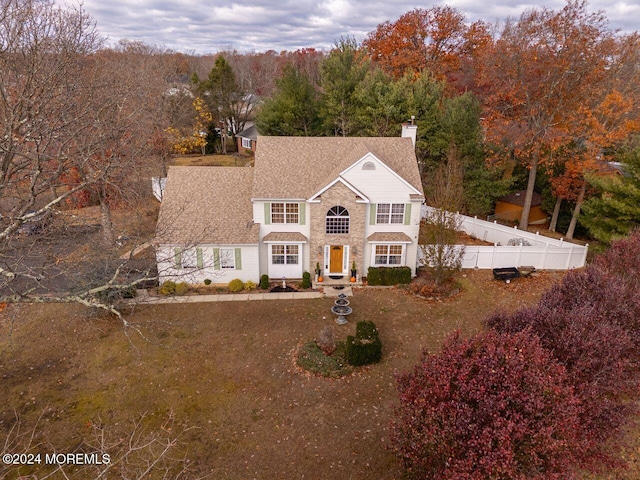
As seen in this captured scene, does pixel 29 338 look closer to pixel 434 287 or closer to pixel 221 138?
pixel 434 287

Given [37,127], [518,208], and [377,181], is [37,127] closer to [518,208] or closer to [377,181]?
[377,181]

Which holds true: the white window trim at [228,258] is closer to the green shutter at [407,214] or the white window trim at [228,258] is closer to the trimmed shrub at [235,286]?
the trimmed shrub at [235,286]

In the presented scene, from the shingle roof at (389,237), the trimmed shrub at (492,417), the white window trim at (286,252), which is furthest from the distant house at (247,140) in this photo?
the trimmed shrub at (492,417)

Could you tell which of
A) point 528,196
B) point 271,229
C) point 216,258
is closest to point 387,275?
point 271,229

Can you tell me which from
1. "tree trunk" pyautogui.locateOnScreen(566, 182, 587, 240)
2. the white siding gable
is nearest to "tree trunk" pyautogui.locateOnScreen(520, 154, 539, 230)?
"tree trunk" pyautogui.locateOnScreen(566, 182, 587, 240)

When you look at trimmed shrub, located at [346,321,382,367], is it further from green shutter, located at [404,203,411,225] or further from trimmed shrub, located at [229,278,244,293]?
green shutter, located at [404,203,411,225]
